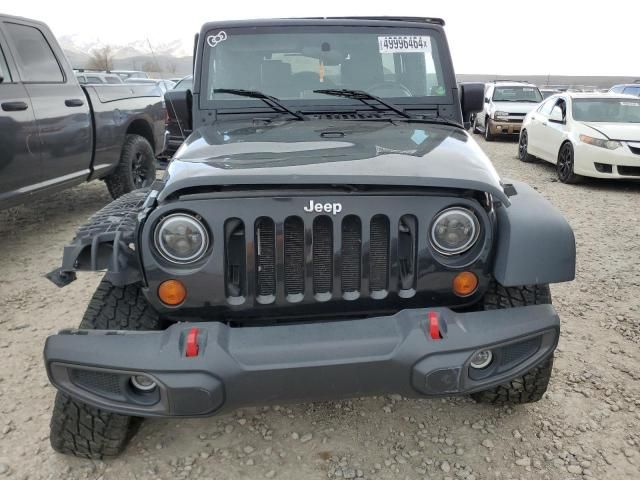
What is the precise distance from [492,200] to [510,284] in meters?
0.38

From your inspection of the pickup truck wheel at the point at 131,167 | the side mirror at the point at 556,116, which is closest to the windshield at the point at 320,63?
the pickup truck wheel at the point at 131,167

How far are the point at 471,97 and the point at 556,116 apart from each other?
21.8 ft

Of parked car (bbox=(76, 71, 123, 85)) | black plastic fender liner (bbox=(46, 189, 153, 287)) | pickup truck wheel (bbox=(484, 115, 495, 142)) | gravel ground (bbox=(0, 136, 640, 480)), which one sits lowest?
pickup truck wheel (bbox=(484, 115, 495, 142))

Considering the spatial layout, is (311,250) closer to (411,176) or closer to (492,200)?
(411,176)

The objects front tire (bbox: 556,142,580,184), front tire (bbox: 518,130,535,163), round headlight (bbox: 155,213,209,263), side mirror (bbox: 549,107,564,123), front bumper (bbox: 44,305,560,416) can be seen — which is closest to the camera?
front bumper (bbox: 44,305,560,416)

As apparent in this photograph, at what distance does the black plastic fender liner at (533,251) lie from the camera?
1.95 metres

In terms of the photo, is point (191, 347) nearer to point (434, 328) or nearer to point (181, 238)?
point (181, 238)

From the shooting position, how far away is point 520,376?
2172 millimetres

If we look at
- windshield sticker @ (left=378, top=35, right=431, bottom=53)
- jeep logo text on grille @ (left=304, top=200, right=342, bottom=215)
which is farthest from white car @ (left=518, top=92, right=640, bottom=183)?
jeep logo text on grille @ (left=304, top=200, right=342, bottom=215)

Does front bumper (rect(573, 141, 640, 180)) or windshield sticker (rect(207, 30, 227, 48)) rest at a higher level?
windshield sticker (rect(207, 30, 227, 48))

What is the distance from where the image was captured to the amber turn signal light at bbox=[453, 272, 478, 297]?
2.05 m

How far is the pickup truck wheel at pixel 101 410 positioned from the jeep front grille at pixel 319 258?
45 centimetres

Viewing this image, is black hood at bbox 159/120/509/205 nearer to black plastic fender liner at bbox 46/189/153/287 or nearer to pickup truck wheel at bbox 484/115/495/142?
black plastic fender liner at bbox 46/189/153/287

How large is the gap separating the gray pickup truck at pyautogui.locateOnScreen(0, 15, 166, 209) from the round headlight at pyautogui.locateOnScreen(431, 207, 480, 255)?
368 cm
